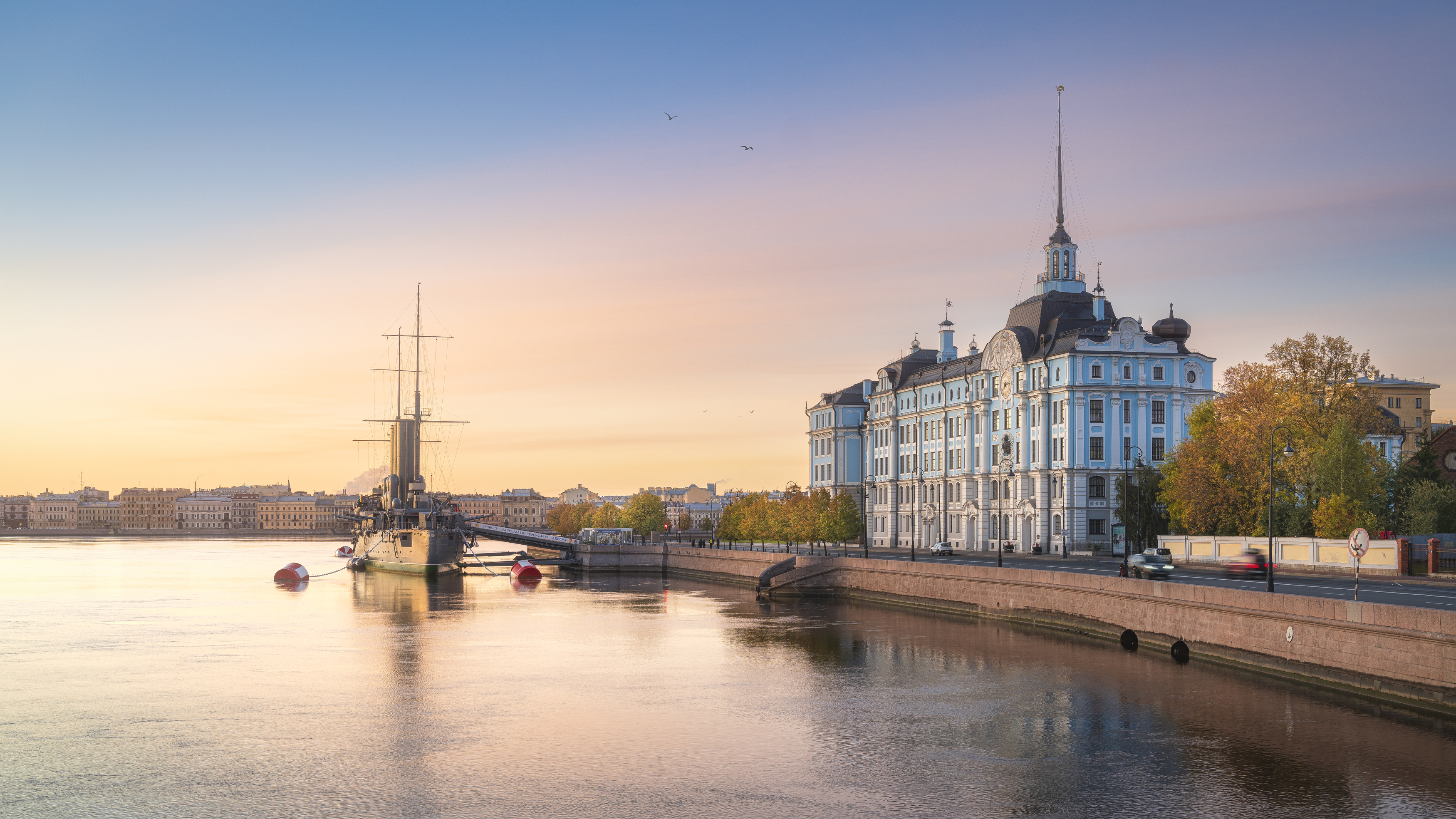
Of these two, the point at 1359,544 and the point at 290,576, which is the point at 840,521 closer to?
the point at 290,576

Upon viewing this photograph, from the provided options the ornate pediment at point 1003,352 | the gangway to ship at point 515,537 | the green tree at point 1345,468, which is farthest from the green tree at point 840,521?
the green tree at point 1345,468

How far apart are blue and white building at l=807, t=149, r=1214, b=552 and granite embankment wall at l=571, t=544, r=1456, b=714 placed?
2108 centimetres

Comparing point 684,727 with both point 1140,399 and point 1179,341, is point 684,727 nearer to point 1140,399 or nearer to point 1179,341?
point 1140,399

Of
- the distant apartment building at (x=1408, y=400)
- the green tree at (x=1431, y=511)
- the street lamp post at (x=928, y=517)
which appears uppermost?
the distant apartment building at (x=1408, y=400)

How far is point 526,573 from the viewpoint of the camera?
10294 cm

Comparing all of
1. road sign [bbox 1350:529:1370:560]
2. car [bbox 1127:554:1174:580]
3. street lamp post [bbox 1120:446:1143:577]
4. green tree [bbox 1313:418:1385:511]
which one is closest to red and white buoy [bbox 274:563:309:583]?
street lamp post [bbox 1120:446:1143:577]

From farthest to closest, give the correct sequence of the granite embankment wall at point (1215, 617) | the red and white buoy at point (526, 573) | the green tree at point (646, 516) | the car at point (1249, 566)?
the green tree at point (646, 516)
the red and white buoy at point (526, 573)
the car at point (1249, 566)
the granite embankment wall at point (1215, 617)

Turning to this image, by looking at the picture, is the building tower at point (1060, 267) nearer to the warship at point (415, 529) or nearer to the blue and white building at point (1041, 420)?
the blue and white building at point (1041, 420)

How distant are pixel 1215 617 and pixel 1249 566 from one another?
1794 cm

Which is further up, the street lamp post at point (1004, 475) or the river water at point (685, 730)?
the street lamp post at point (1004, 475)

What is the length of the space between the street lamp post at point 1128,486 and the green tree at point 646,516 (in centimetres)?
9849

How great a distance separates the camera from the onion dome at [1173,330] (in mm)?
96938

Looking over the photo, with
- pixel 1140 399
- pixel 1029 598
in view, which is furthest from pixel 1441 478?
pixel 1029 598

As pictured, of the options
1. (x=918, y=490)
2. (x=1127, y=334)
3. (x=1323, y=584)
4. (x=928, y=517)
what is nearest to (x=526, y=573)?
(x=928, y=517)
